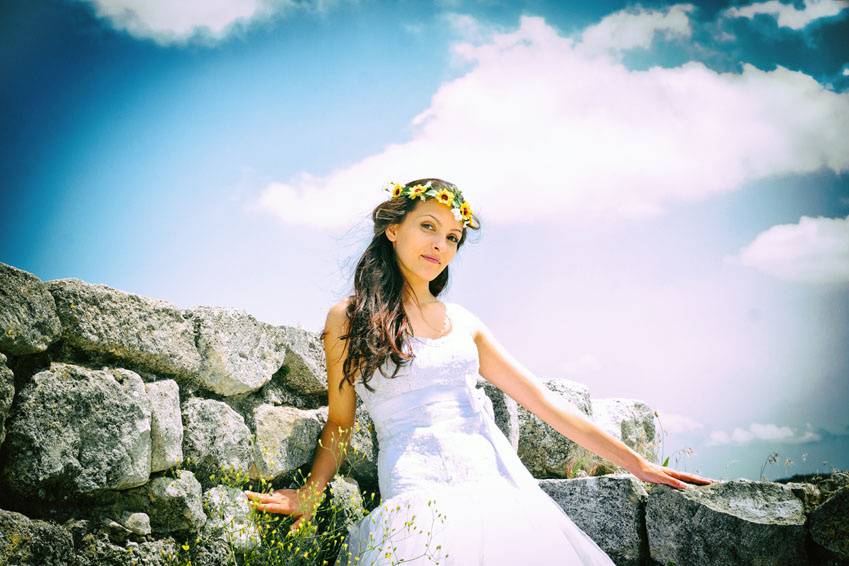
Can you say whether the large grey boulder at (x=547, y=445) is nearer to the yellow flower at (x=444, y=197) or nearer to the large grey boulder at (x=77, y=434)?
the yellow flower at (x=444, y=197)

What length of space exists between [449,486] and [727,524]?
5.15ft

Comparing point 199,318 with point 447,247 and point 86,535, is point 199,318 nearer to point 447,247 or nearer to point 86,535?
point 86,535

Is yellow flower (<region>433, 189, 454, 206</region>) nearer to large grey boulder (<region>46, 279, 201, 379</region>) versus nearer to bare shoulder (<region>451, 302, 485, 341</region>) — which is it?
bare shoulder (<region>451, 302, 485, 341</region>)

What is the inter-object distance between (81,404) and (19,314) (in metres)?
0.36

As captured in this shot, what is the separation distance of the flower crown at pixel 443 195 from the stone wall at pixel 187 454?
36.4 inches

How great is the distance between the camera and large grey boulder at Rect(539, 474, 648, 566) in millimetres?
3262

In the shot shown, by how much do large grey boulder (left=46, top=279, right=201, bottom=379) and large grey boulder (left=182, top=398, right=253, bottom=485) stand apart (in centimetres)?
16

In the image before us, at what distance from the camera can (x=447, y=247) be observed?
3197 millimetres

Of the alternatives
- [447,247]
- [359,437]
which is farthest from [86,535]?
[447,247]

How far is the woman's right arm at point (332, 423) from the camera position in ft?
8.66

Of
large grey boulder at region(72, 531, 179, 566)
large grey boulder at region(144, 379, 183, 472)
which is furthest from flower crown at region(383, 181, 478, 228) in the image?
large grey boulder at region(72, 531, 179, 566)

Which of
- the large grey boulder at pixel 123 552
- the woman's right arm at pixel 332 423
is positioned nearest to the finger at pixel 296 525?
the woman's right arm at pixel 332 423

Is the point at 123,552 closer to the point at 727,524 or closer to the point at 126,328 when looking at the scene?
the point at 126,328

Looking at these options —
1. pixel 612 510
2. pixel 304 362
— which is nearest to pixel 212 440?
pixel 304 362
